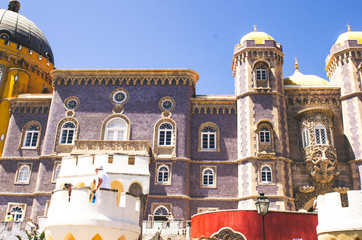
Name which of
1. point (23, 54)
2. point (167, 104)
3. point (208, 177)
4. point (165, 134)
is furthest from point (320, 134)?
point (23, 54)

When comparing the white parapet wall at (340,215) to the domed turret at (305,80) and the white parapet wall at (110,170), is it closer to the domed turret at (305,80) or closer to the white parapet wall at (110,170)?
the white parapet wall at (110,170)

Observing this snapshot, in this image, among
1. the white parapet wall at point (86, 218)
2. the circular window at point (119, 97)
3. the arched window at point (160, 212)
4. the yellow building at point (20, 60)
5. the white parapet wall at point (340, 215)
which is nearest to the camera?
the white parapet wall at point (86, 218)

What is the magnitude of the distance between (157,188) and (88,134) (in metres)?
7.50

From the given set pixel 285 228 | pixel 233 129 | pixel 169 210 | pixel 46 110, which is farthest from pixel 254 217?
pixel 46 110

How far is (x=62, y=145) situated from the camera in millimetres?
31938

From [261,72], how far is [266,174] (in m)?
8.74

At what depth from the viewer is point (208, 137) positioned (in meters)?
32.2

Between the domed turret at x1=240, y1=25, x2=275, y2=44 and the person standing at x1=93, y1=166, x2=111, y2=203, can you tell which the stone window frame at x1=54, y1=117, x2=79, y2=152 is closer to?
the domed turret at x1=240, y1=25, x2=275, y2=44

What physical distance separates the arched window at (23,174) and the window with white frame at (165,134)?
11.4 meters

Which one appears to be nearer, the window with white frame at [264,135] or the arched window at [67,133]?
the window with white frame at [264,135]

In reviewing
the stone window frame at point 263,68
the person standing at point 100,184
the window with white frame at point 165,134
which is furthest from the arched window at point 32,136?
the person standing at point 100,184

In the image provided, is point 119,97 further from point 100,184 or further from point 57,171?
point 100,184

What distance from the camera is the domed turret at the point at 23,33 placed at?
130ft

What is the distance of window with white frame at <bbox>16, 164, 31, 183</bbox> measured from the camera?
32062 millimetres
